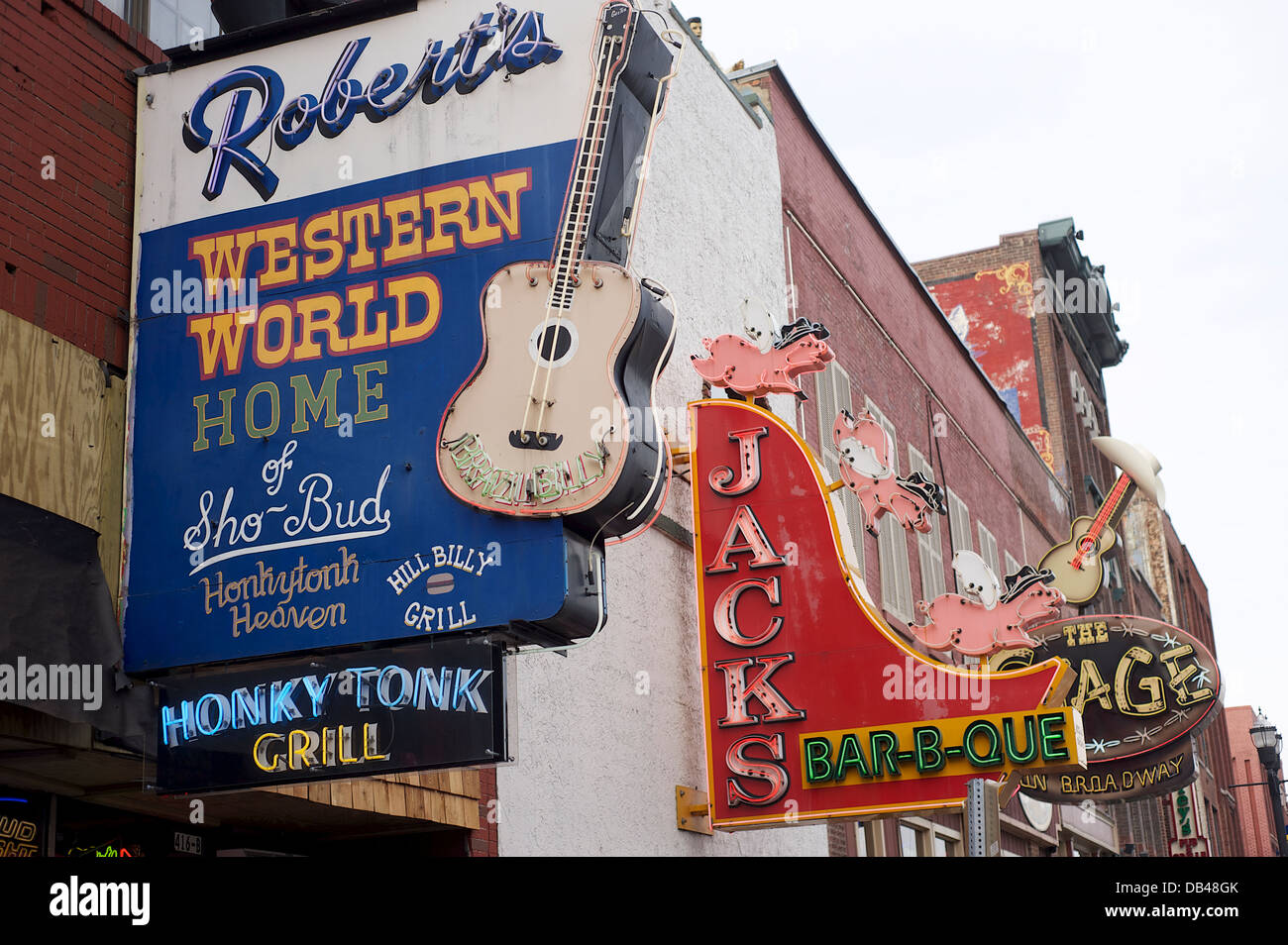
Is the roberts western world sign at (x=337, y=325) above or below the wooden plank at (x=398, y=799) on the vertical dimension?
above

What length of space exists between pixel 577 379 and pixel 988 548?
17367mm

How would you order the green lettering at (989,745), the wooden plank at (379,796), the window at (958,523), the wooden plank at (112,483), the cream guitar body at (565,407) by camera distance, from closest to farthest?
the cream guitar body at (565,407), the wooden plank at (112,483), the wooden plank at (379,796), the green lettering at (989,745), the window at (958,523)

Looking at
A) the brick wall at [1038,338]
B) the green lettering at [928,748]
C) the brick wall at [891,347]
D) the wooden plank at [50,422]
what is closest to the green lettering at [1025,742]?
the green lettering at [928,748]

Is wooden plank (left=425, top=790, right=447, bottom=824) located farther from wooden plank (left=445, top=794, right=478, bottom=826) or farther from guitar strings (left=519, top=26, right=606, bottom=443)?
guitar strings (left=519, top=26, right=606, bottom=443)

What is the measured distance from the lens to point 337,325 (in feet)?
24.1

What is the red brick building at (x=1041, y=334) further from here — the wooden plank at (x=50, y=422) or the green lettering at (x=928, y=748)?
the wooden plank at (x=50, y=422)

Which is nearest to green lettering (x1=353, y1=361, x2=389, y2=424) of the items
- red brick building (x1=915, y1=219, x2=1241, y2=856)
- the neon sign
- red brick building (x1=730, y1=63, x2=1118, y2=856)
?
the neon sign

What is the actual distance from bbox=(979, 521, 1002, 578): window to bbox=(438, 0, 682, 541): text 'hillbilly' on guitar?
54.1 feet

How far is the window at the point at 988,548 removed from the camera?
75.5 ft

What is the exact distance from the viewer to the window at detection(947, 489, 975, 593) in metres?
21.3

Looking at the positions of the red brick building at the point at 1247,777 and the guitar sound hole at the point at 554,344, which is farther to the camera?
the red brick building at the point at 1247,777

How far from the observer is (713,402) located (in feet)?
37.9

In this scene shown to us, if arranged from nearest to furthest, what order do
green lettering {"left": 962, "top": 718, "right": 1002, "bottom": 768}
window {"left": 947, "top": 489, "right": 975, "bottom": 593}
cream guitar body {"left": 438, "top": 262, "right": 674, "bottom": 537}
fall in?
cream guitar body {"left": 438, "top": 262, "right": 674, "bottom": 537}
green lettering {"left": 962, "top": 718, "right": 1002, "bottom": 768}
window {"left": 947, "top": 489, "right": 975, "bottom": 593}

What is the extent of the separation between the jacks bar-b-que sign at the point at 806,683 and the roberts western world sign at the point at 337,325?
4.41m
